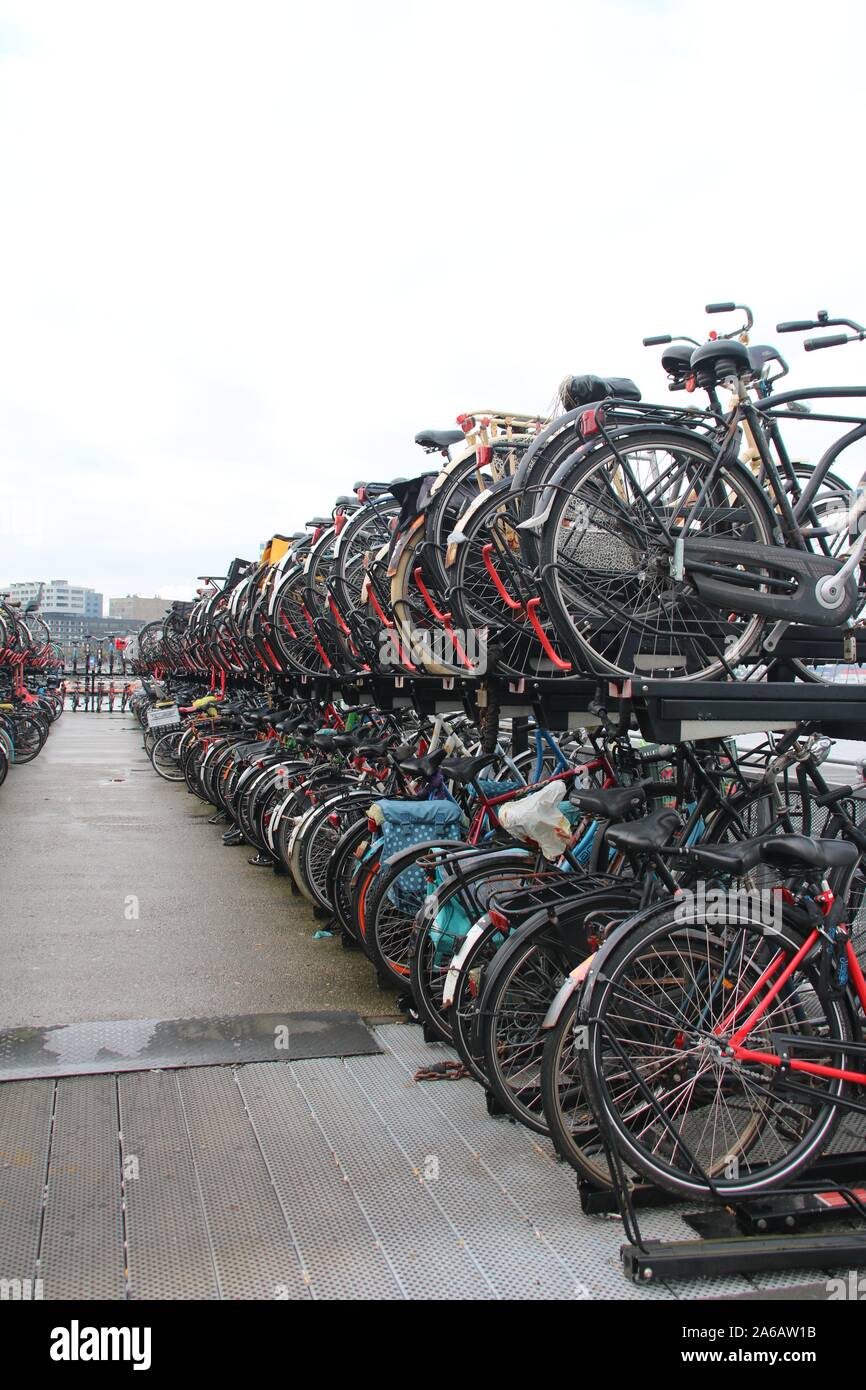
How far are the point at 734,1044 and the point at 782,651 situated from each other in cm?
153

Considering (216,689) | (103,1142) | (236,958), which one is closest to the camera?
(103,1142)

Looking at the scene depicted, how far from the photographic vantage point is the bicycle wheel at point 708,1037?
275cm

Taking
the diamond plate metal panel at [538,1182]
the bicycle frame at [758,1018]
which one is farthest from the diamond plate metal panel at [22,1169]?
the bicycle frame at [758,1018]

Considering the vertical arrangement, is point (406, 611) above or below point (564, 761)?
above

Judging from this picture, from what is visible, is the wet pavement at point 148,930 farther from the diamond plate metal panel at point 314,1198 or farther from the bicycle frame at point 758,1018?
the bicycle frame at point 758,1018

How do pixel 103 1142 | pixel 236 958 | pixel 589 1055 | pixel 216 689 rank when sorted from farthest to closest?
1. pixel 216 689
2. pixel 236 958
3. pixel 103 1142
4. pixel 589 1055

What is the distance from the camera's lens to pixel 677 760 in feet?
12.5

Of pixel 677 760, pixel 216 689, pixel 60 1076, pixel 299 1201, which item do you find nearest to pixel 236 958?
pixel 60 1076

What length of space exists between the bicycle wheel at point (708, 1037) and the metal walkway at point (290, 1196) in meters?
0.29

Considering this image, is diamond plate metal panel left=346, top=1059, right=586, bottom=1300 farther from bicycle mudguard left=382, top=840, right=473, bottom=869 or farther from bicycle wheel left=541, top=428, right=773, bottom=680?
bicycle wheel left=541, top=428, right=773, bottom=680

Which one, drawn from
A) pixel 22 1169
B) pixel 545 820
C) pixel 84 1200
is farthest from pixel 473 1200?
pixel 22 1169

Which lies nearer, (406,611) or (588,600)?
(588,600)

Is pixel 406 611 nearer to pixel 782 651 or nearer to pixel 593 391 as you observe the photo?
pixel 593 391

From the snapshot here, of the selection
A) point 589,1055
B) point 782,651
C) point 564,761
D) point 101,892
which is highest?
point 782,651
